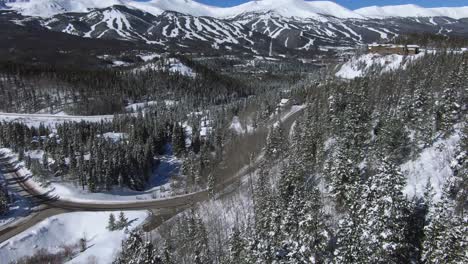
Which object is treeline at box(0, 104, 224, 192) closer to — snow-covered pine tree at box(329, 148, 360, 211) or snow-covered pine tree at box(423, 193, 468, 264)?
snow-covered pine tree at box(329, 148, 360, 211)

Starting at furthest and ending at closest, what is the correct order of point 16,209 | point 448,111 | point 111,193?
point 111,193, point 16,209, point 448,111

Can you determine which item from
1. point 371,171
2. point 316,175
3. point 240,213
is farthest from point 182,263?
point 371,171

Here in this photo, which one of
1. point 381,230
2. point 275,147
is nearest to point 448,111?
point 381,230

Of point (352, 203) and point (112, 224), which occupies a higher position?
point (352, 203)

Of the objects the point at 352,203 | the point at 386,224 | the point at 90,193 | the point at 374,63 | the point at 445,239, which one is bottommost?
the point at 90,193

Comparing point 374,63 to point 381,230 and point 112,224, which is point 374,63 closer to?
point 112,224

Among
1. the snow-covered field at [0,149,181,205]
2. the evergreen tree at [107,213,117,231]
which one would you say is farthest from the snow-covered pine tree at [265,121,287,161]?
the evergreen tree at [107,213,117,231]

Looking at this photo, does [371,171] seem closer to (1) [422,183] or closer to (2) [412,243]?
(1) [422,183]
